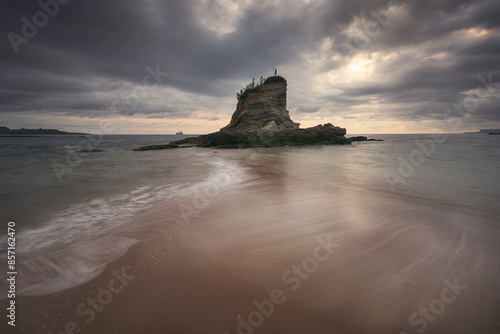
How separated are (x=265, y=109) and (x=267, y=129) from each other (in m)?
7.84

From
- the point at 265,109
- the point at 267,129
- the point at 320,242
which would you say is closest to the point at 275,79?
the point at 265,109

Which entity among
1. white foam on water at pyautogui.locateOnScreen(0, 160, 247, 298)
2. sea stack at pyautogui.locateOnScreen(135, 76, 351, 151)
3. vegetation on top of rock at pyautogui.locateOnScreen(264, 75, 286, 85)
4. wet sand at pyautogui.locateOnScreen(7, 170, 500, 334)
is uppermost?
vegetation on top of rock at pyautogui.locateOnScreen(264, 75, 286, 85)

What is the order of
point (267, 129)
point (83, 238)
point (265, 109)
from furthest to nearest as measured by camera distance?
point (265, 109) → point (267, 129) → point (83, 238)

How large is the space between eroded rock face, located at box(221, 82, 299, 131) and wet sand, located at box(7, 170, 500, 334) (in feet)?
120

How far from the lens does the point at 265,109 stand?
4081 centimetres

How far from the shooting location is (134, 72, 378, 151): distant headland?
112 feet

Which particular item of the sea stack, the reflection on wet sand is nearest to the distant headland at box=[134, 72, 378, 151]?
the sea stack

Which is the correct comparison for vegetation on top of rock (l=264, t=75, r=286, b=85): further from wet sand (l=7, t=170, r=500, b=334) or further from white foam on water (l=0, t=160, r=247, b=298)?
wet sand (l=7, t=170, r=500, b=334)

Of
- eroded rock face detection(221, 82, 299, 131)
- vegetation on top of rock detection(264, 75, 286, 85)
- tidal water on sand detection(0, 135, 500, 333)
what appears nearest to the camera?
tidal water on sand detection(0, 135, 500, 333)

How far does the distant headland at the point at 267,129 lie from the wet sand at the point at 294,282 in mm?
30400

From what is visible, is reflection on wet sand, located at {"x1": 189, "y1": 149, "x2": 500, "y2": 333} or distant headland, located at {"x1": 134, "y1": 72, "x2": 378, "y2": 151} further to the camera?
distant headland, located at {"x1": 134, "y1": 72, "x2": 378, "y2": 151}

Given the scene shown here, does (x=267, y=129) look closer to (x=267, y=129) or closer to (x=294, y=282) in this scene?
(x=267, y=129)

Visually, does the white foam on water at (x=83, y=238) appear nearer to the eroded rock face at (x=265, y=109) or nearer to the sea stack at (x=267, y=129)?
the sea stack at (x=267, y=129)

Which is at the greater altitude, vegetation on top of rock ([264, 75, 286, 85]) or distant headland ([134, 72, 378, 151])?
vegetation on top of rock ([264, 75, 286, 85])
